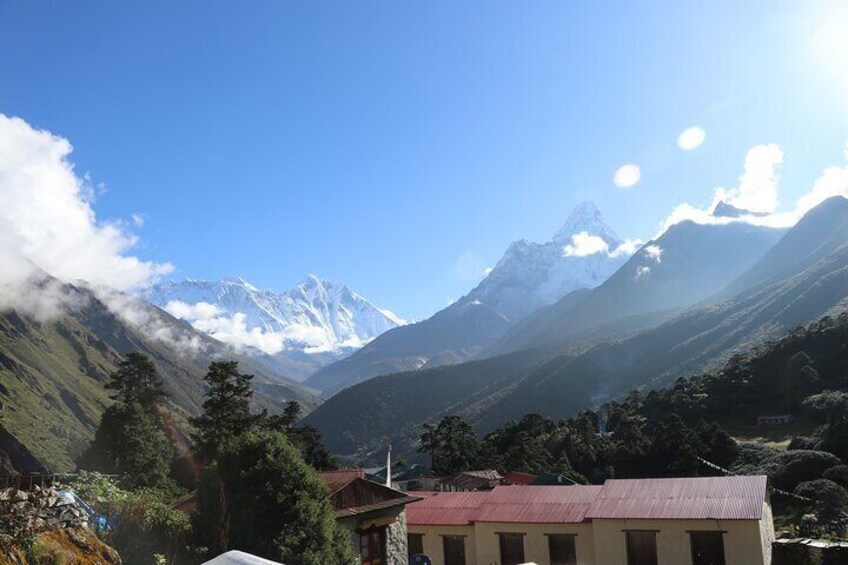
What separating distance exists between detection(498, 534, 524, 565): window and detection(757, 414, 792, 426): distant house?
5010 cm

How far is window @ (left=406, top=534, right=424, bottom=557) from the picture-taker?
2995cm

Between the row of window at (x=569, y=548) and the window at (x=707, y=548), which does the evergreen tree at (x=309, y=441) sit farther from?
the window at (x=707, y=548)

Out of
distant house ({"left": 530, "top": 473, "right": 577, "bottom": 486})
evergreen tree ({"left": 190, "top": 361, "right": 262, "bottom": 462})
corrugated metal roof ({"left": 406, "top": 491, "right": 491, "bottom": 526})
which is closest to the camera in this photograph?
corrugated metal roof ({"left": 406, "top": 491, "right": 491, "bottom": 526})

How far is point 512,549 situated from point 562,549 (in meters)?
2.30

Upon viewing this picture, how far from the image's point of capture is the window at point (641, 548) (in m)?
25.1

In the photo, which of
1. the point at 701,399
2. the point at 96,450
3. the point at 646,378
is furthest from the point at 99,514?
the point at 646,378

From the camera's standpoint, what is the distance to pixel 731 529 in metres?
23.9

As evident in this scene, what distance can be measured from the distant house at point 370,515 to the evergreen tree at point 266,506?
3.38 metres

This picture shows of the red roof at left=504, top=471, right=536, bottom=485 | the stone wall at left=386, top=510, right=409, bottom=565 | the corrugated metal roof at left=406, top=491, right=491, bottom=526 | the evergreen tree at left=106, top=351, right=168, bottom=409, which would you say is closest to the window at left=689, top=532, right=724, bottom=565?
the corrugated metal roof at left=406, top=491, right=491, bottom=526

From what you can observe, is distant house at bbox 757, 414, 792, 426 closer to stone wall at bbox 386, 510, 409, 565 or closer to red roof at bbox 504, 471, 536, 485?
red roof at bbox 504, 471, 536, 485

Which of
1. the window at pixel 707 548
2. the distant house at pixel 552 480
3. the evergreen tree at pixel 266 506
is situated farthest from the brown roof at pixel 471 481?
the evergreen tree at pixel 266 506

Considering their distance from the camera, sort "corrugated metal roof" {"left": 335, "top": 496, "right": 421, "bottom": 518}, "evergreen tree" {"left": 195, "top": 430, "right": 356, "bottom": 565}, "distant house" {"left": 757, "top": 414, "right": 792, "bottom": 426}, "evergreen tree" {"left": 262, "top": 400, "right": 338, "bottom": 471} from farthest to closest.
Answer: "distant house" {"left": 757, "top": 414, "right": 792, "bottom": 426} → "evergreen tree" {"left": 262, "top": 400, "right": 338, "bottom": 471} → "corrugated metal roof" {"left": 335, "top": 496, "right": 421, "bottom": 518} → "evergreen tree" {"left": 195, "top": 430, "right": 356, "bottom": 565}

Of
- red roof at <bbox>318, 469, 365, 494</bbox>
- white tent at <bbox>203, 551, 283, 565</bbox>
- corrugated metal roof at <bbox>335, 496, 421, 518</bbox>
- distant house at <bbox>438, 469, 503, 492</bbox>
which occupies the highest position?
white tent at <bbox>203, 551, 283, 565</bbox>

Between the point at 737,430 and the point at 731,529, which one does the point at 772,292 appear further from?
the point at 731,529
